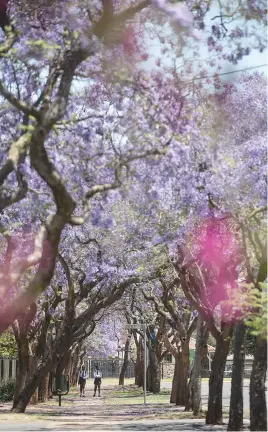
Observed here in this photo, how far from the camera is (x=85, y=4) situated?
37.1ft

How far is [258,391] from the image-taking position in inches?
559

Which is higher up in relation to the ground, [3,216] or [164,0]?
[164,0]

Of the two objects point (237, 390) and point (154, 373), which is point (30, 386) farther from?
point (154, 373)

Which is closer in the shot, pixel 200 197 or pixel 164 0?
pixel 164 0

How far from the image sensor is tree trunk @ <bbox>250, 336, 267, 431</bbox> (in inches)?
550

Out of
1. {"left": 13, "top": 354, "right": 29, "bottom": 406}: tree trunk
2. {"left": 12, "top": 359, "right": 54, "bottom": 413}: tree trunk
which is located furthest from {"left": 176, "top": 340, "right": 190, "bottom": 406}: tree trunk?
{"left": 13, "top": 354, "right": 29, "bottom": 406}: tree trunk

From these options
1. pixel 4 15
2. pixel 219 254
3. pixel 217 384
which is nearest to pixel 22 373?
pixel 217 384

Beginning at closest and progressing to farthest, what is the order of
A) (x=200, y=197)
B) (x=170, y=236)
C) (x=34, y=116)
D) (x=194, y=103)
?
(x=34, y=116) → (x=194, y=103) → (x=200, y=197) → (x=170, y=236)

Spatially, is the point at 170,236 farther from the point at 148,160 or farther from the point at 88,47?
the point at 88,47

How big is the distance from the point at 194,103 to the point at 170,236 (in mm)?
4360

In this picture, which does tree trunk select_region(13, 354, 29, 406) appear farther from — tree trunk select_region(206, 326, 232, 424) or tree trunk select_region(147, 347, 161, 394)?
tree trunk select_region(147, 347, 161, 394)

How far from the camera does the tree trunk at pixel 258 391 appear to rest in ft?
45.8

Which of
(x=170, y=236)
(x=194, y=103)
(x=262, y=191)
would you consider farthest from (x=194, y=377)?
(x=194, y=103)

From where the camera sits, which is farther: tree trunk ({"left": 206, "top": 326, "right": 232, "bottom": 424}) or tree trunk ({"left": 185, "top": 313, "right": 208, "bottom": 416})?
tree trunk ({"left": 185, "top": 313, "right": 208, "bottom": 416})
